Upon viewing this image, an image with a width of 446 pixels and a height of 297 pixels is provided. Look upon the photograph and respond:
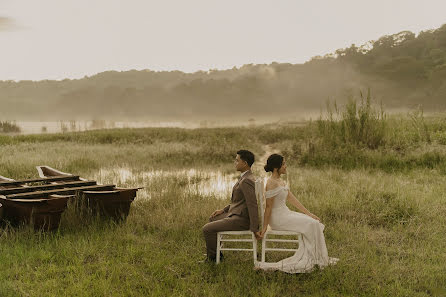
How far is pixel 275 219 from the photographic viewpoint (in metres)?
5.14

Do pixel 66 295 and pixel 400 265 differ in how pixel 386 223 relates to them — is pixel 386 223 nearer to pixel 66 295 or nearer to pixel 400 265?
pixel 400 265

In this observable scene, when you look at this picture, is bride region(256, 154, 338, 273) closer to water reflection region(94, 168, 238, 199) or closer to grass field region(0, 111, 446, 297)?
grass field region(0, 111, 446, 297)

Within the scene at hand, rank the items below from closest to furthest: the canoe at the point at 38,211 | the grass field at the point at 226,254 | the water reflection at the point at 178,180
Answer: the grass field at the point at 226,254, the canoe at the point at 38,211, the water reflection at the point at 178,180

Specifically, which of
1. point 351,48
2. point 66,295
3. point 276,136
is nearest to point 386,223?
point 66,295

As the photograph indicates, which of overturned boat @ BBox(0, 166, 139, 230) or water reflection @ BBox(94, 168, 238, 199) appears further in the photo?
water reflection @ BBox(94, 168, 238, 199)

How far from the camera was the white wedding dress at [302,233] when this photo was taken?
5034mm

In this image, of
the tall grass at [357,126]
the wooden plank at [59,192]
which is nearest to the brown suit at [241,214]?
the wooden plank at [59,192]

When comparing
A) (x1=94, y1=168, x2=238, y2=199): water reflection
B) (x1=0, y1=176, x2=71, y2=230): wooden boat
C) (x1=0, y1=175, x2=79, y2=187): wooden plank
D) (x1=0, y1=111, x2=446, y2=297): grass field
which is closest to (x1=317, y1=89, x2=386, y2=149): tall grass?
(x1=0, y1=111, x2=446, y2=297): grass field

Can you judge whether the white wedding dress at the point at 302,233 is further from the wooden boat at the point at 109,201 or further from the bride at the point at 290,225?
the wooden boat at the point at 109,201

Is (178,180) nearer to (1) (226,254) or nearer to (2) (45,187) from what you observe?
(2) (45,187)

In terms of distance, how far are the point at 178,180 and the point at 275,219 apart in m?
6.89

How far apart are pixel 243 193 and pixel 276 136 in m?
19.2

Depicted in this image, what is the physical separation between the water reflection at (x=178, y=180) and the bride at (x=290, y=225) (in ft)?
13.8

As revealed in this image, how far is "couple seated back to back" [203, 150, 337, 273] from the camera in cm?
504
